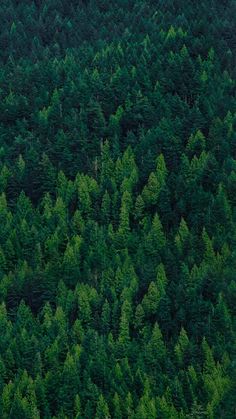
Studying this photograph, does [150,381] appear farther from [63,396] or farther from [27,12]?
[27,12]

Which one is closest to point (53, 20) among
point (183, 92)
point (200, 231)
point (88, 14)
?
point (88, 14)

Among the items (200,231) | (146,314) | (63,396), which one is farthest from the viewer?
(200,231)

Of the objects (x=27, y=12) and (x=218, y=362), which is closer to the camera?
(x=218, y=362)

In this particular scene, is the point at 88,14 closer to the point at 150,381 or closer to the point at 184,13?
the point at 184,13

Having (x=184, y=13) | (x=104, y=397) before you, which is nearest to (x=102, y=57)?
(x=184, y=13)

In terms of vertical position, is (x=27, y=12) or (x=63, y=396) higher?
(x=63, y=396)

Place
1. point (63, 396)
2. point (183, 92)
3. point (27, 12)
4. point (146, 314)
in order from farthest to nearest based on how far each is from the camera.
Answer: point (27, 12), point (183, 92), point (146, 314), point (63, 396)
